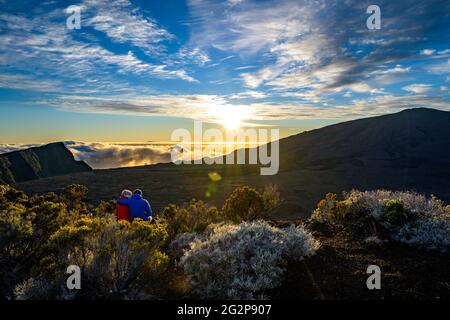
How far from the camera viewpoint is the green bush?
24.5 ft

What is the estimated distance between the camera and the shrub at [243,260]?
4.66 metres

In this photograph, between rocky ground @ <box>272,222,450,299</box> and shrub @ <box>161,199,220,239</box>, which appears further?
shrub @ <box>161,199,220,239</box>

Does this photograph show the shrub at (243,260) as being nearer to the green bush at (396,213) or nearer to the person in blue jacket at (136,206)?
the green bush at (396,213)

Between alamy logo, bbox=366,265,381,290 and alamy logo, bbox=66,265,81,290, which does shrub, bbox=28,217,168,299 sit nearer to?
alamy logo, bbox=66,265,81,290

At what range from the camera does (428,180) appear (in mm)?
44219

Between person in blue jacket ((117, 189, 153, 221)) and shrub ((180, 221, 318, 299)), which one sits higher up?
person in blue jacket ((117, 189, 153, 221))

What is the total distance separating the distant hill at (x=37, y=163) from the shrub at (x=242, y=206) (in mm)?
51055

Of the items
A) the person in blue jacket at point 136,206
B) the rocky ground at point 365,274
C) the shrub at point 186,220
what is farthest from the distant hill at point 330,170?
the rocky ground at point 365,274

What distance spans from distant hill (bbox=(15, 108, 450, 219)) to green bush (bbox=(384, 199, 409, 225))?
14.3 metres

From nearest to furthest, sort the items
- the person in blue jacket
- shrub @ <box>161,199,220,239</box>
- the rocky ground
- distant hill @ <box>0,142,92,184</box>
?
1. the rocky ground
2. the person in blue jacket
3. shrub @ <box>161,199,220,239</box>
4. distant hill @ <box>0,142,92,184</box>

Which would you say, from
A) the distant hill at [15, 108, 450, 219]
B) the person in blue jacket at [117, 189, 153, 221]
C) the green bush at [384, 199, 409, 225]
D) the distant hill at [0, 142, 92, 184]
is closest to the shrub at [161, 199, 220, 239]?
the person in blue jacket at [117, 189, 153, 221]

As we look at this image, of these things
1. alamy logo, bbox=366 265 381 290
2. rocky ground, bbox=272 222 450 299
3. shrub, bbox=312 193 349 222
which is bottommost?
rocky ground, bbox=272 222 450 299
